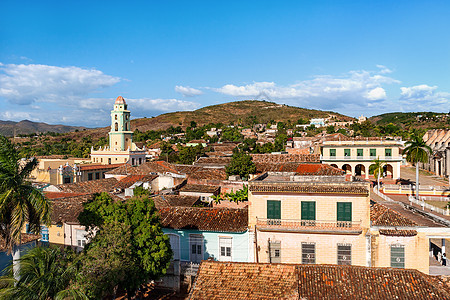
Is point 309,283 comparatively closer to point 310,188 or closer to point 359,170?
point 310,188

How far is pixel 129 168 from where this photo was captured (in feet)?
140

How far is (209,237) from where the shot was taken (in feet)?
64.4

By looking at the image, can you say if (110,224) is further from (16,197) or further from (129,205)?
(16,197)

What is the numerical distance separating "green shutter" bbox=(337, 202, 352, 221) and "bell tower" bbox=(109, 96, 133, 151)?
4497cm

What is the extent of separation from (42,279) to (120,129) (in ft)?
165

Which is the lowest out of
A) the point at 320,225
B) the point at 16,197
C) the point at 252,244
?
the point at 252,244

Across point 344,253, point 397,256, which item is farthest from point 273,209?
point 397,256

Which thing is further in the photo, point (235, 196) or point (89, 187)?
point (89, 187)

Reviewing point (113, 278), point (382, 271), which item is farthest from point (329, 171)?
point (113, 278)

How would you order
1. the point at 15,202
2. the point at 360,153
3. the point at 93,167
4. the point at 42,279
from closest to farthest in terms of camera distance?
the point at 42,279 < the point at 15,202 < the point at 93,167 < the point at 360,153

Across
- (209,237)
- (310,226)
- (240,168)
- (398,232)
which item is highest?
(240,168)

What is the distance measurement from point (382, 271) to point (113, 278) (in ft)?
32.7

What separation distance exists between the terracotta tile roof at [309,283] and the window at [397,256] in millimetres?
4591

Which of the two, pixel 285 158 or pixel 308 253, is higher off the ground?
pixel 285 158
